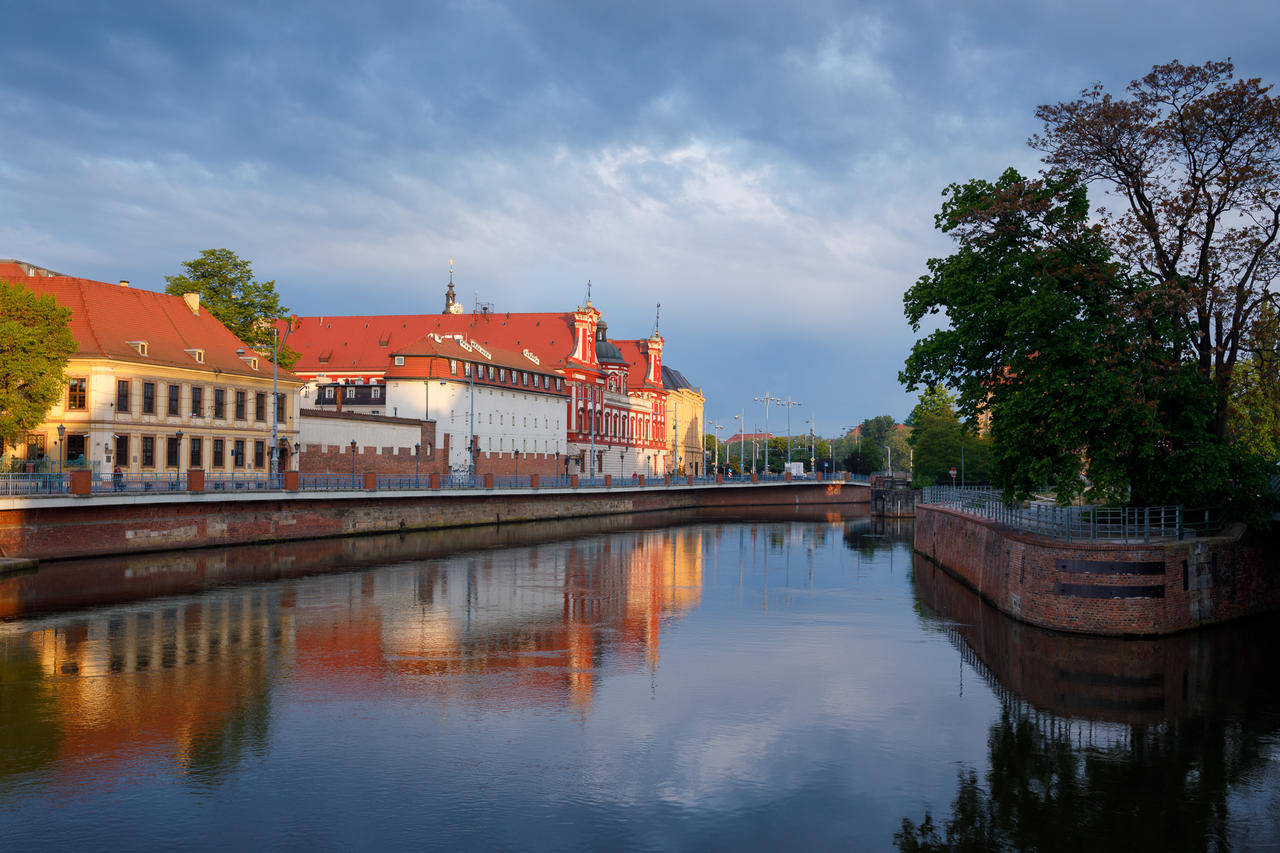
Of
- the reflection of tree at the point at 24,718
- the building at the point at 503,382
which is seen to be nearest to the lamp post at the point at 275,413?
the building at the point at 503,382

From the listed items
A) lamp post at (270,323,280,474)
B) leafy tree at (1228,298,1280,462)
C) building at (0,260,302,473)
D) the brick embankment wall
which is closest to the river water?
the brick embankment wall

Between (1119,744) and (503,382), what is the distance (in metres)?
74.3

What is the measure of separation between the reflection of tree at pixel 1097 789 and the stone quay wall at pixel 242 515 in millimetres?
36311

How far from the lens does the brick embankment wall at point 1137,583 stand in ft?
87.9

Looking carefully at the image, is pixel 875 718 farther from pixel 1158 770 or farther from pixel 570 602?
pixel 570 602

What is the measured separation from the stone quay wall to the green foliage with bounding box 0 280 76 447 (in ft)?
16.5

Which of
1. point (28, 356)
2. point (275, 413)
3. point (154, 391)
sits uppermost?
point (28, 356)

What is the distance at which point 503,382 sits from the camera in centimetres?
8950

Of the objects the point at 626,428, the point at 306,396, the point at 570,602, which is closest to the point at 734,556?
the point at 570,602

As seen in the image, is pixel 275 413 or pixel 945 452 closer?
pixel 275 413

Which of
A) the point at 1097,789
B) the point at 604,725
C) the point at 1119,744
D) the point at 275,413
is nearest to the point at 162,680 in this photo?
the point at 604,725

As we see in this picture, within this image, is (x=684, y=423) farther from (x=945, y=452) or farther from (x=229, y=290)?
(x=229, y=290)

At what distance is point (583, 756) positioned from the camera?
17344 millimetres

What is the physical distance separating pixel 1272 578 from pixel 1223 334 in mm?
7817
